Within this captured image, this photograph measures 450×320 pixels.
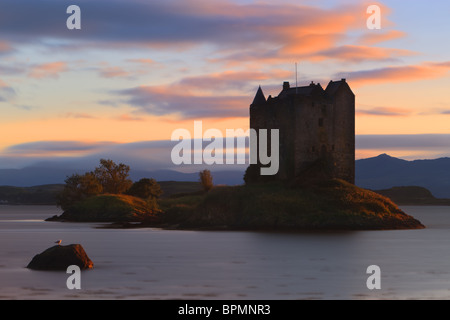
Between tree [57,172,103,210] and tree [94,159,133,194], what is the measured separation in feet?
9.21

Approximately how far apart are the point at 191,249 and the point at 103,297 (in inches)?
1271

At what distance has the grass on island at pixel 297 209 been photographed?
9306 centimetres

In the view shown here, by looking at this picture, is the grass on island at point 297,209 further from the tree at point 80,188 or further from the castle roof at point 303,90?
the tree at point 80,188

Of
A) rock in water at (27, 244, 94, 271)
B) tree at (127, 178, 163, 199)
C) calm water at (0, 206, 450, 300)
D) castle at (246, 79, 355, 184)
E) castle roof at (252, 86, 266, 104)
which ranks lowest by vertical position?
calm water at (0, 206, 450, 300)

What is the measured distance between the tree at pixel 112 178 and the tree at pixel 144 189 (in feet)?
4.86

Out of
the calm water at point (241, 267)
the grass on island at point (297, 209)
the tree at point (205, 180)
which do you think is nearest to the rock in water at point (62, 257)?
the calm water at point (241, 267)

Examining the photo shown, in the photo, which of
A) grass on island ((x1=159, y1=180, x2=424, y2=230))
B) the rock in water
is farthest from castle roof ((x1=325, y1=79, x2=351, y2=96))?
the rock in water

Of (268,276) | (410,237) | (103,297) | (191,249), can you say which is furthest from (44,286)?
(410,237)

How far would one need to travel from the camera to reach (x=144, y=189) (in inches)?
5861

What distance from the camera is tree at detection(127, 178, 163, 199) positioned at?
5846 inches

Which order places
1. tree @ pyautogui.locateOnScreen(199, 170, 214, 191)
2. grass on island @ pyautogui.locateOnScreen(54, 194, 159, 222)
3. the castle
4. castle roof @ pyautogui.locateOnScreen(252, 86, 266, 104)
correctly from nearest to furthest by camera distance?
the castle
castle roof @ pyautogui.locateOnScreen(252, 86, 266, 104)
grass on island @ pyautogui.locateOnScreen(54, 194, 159, 222)
tree @ pyautogui.locateOnScreen(199, 170, 214, 191)

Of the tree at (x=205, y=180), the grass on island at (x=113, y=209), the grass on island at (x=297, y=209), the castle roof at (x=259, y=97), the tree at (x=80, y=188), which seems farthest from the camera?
the tree at (x=205, y=180)

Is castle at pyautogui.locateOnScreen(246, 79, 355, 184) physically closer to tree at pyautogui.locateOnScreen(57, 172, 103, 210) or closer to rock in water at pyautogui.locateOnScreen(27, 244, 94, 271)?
tree at pyautogui.locateOnScreen(57, 172, 103, 210)

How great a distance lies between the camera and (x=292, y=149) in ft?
340
